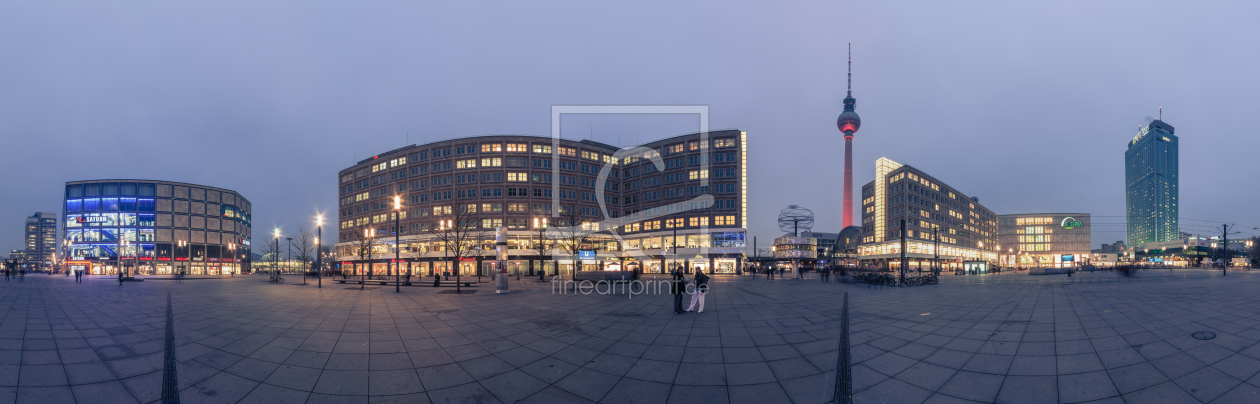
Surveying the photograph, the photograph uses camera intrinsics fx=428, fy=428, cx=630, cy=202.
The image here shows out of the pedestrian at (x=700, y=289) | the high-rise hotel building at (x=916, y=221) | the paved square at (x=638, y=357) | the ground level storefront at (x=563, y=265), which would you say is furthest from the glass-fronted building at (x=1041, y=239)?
the pedestrian at (x=700, y=289)

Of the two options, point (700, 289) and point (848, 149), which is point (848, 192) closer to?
point (848, 149)

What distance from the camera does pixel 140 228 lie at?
91.2 metres

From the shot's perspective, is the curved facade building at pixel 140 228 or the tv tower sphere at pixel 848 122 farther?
the tv tower sphere at pixel 848 122

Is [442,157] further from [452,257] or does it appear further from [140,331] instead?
[140,331]

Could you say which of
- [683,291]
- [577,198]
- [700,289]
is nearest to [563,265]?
[577,198]

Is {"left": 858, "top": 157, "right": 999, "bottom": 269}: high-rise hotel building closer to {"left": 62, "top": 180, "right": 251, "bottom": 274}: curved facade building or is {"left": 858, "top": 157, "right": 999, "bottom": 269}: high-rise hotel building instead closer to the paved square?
the paved square

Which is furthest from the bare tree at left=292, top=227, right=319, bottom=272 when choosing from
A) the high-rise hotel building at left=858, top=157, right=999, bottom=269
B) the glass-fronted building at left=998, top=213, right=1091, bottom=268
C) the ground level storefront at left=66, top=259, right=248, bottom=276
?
the glass-fronted building at left=998, top=213, right=1091, bottom=268

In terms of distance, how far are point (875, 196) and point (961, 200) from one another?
24191 millimetres

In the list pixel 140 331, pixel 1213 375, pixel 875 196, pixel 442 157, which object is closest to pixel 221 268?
pixel 442 157

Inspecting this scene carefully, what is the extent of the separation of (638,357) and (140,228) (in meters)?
134

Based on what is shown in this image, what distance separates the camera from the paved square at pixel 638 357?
5930mm

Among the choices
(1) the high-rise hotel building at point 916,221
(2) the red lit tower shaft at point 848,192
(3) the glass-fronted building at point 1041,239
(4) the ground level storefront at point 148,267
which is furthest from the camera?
(2) the red lit tower shaft at point 848,192

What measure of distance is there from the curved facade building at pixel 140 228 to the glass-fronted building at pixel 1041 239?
217682mm
